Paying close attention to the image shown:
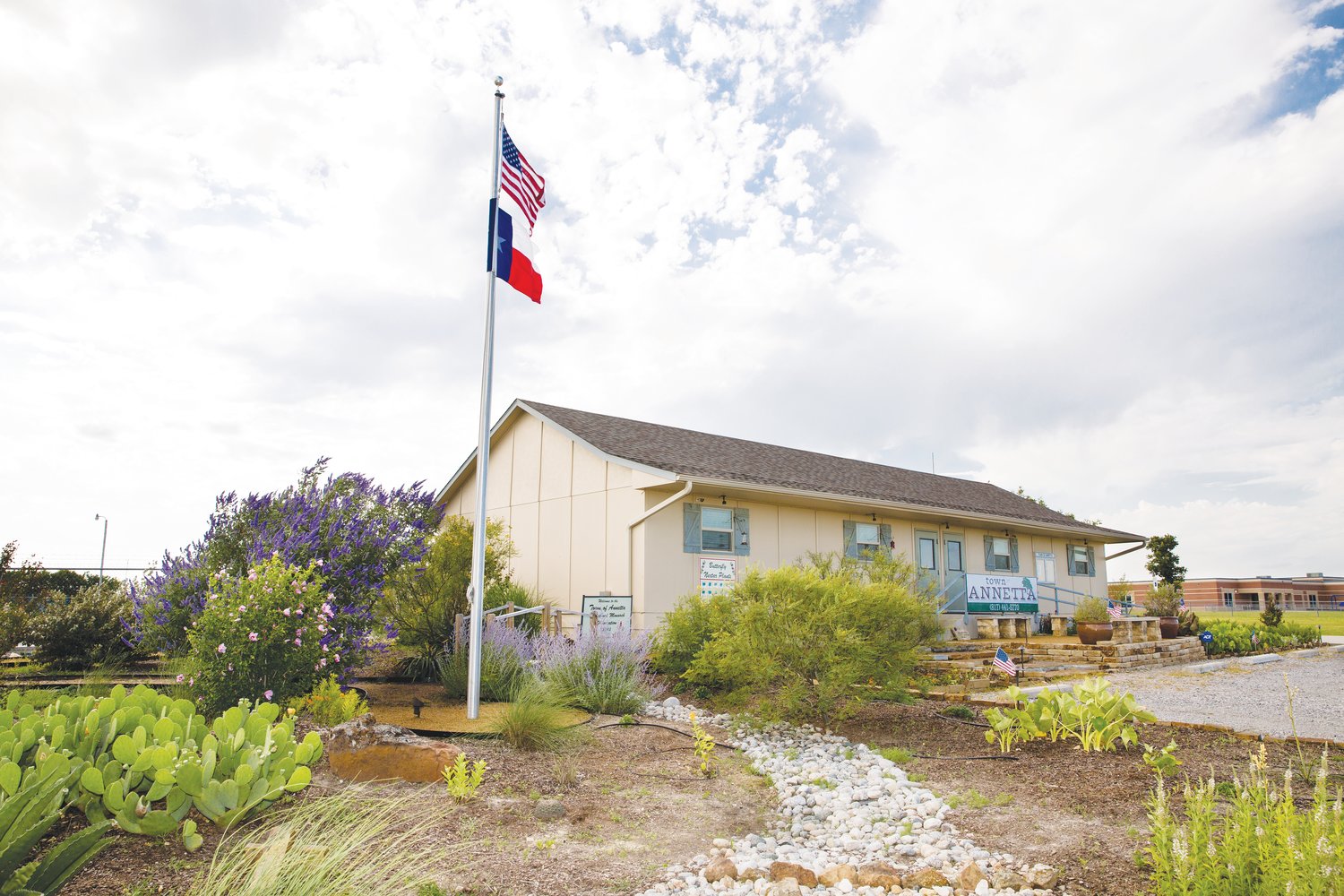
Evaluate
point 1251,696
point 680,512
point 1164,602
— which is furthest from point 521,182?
point 1164,602

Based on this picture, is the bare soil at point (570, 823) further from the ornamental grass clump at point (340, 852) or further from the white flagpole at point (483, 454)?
the white flagpole at point (483, 454)

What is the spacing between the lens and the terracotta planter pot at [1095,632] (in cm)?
1652

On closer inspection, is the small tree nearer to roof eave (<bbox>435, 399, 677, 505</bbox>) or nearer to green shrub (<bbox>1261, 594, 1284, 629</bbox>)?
green shrub (<bbox>1261, 594, 1284, 629</bbox>)

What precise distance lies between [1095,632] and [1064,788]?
12.5 metres

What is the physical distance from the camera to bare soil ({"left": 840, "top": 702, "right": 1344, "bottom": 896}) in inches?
166

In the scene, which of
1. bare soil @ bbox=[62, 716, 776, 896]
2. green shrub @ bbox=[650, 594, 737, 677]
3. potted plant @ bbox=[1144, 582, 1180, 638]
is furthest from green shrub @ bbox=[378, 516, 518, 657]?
potted plant @ bbox=[1144, 582, 1180, 638]

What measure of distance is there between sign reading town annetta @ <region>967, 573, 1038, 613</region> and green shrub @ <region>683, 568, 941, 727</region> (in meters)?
11.3

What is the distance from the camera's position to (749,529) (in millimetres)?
14648

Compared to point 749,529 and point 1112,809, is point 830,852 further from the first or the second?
point 749,529

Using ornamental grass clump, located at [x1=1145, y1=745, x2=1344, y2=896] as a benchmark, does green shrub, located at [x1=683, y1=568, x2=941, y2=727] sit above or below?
above

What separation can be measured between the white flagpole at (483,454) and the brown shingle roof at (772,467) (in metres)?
4.44

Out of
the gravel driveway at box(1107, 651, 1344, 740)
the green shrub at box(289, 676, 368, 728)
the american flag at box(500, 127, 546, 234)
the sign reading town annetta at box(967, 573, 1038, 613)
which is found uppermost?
the american flag at box(500, 127, 546, 234)

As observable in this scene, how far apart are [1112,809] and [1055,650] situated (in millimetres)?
12095

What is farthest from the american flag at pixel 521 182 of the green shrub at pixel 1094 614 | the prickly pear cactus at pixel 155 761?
the green shrub at pixel 1094 614
